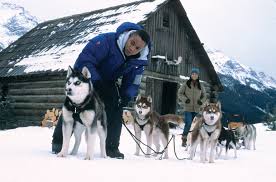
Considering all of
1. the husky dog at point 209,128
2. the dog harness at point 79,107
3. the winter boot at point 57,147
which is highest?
the dog harness at point 79,107

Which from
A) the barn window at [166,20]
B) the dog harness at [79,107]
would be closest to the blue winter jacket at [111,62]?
the dog harness at [79,107]

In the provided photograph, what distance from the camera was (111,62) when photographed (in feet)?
19.6

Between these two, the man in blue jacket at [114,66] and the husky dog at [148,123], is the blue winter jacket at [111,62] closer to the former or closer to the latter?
the man in blue jacket at [114,66]

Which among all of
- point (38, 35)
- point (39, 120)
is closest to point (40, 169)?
point (39, 120)

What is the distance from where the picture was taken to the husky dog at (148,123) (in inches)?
282

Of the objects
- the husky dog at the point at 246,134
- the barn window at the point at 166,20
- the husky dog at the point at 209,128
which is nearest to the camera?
the husky dog at the point at 209,128

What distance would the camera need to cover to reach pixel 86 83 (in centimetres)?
547

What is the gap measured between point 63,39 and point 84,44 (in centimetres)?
267

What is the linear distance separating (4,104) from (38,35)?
16.7ft

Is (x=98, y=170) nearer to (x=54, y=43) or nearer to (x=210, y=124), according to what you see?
(x=210, y=124)

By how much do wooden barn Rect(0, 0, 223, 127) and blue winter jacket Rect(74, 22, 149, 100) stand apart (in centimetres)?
930

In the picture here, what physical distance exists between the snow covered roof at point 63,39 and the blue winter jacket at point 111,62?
30.4 ft

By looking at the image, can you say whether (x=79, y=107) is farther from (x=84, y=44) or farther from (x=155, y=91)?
(x=155, y=91)

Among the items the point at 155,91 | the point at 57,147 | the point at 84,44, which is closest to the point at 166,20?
the point at 155,91
